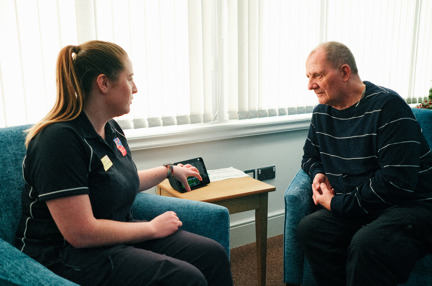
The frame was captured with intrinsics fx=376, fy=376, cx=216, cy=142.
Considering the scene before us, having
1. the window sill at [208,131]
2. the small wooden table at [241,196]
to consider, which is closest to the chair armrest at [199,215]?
the small wooden table at [241,196]

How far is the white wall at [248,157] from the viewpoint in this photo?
2.13m

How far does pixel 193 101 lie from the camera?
7.16ft

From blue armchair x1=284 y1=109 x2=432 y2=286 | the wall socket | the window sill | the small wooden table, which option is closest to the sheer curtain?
the window sill

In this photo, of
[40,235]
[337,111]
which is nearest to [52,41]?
[40,235]

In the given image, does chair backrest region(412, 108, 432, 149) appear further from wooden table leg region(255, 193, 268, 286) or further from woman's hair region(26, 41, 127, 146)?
woman's hair region(26, 41, 127, 146)

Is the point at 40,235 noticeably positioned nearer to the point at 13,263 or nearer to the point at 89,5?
the point at 13,263

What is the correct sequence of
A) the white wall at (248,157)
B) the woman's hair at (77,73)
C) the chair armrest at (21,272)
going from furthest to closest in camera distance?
the white wall at (248,157) < the woman's hair at (77,73) < the chair armrest at (21,272)

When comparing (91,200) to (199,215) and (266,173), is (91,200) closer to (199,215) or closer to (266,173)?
(199,215)

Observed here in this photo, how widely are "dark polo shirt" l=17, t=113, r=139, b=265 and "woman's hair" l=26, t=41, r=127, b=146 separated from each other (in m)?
0.05

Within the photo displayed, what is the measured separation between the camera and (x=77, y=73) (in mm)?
1166

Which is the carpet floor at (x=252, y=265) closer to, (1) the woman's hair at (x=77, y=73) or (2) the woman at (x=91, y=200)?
(2) the woman at (x=91, y=200)

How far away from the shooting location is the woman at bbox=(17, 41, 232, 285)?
3.45 ft

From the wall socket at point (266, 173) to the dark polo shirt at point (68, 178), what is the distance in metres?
1.30

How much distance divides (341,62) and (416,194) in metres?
0.65
